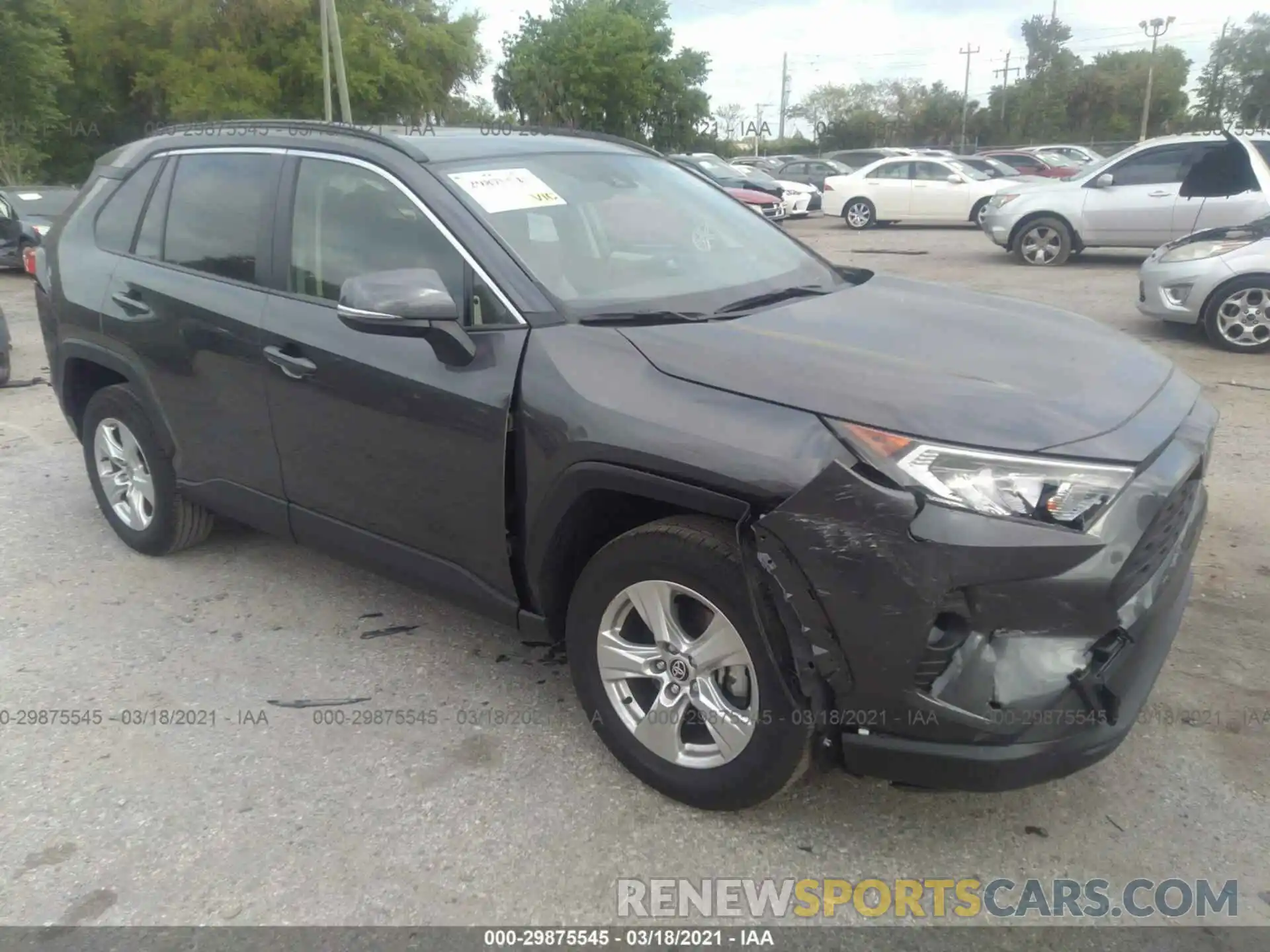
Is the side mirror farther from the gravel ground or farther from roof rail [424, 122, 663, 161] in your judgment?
the gravel ground

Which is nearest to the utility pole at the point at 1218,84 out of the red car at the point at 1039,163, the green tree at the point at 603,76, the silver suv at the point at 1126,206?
the green tree at the point at 603,76

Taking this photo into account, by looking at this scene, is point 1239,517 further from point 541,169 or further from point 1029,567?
point 541,169

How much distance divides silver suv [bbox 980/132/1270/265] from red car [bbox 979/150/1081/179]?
407 inches

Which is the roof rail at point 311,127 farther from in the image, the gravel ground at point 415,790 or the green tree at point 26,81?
the green tree at point 26,81

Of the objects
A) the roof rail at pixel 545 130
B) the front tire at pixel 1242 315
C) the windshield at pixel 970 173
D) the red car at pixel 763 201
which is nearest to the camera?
the roof rail at pixel 545 130

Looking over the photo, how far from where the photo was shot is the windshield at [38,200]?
14.5m

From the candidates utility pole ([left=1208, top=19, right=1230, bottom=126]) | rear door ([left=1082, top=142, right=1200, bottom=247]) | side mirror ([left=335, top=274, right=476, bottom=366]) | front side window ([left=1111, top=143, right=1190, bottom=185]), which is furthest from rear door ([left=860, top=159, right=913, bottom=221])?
utility pole ([left=1208, top=19, right=1230, bottom=126])

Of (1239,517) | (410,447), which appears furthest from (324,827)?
(1239,517)

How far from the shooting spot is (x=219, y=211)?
397 cm

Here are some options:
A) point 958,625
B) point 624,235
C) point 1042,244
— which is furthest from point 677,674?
point 1042,244

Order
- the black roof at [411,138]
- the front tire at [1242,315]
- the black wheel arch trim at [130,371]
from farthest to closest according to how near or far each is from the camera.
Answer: the front tire at [1242,315]
the black wheel arch trim at [130,371]
the black roof at [411,138]

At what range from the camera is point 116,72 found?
35.6 metres

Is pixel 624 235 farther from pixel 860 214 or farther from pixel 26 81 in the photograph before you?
pixel 26 81

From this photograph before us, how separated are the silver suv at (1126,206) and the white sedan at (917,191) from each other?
19.1 ft
